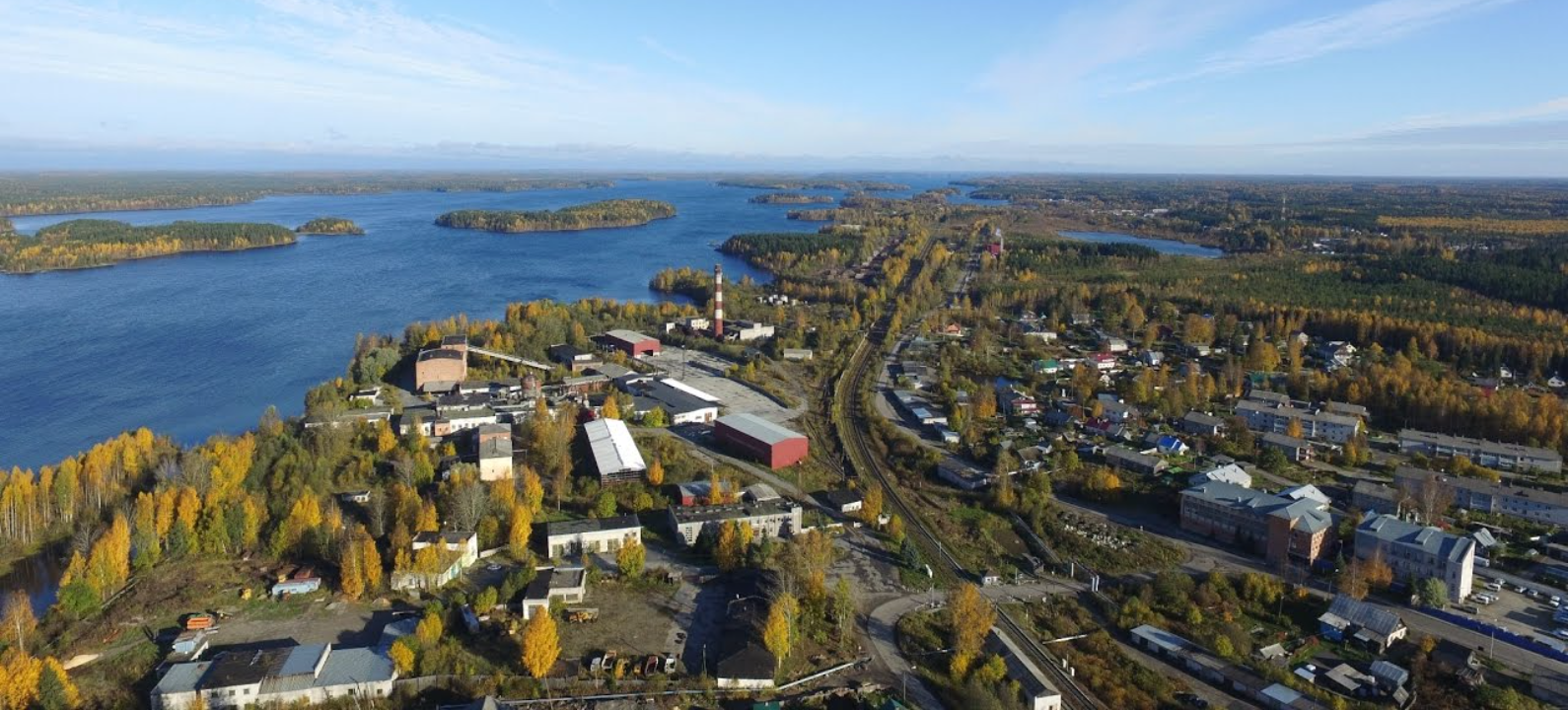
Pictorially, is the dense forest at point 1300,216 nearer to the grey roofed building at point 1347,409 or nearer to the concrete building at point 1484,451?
the grey roofed building at point 1347,409

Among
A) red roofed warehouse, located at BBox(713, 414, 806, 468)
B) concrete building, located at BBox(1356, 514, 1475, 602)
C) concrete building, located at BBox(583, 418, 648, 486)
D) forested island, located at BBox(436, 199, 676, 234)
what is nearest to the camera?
concrete building, located at BBox(1356, 514, 1475, 602)

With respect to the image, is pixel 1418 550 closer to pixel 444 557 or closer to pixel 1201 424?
pixel 1201 424

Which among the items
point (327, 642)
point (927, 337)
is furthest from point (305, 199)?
point (327, 642)

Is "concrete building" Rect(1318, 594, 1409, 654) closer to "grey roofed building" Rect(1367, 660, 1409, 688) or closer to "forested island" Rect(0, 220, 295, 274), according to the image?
"grey roofed building" Rect(1367, 660, 1409, 688)

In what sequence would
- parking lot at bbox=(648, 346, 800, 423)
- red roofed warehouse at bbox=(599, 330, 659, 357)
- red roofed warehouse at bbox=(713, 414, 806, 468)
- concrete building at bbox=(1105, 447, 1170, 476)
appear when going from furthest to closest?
red roofed warehouse at bbox=(599, 330, 659, 357) < parking lot at bbox=(648, 346, 800, 423) < red roofed warehouse at bbox=(713, 414, 806, 468) < concrete building at bbox=(1105, 447, 1170, 476)

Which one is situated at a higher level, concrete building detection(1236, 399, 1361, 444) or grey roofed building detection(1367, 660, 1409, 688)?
concrete building detection(1236, 399, 1361, 444)

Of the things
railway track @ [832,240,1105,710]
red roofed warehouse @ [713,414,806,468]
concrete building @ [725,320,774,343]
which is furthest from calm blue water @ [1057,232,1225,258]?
red roofed warehouse @ [713,414,806,468]

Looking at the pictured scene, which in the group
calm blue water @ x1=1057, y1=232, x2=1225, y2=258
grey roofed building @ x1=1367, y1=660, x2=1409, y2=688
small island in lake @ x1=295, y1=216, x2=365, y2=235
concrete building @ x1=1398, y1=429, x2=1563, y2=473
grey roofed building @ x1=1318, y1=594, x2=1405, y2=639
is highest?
small island in lake @ x1=295, y1=216, x2=365, y2=235

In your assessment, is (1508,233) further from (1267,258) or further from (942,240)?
(942,240)
